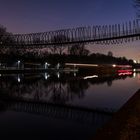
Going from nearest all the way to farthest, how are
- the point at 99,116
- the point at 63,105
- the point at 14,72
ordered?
1. the point at 99,116
2. the point at 63,105
3. the point at 14,72

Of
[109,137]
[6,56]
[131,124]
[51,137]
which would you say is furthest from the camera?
[6,56]

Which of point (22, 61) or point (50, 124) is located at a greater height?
point (22, 61)

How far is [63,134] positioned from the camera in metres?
9.63

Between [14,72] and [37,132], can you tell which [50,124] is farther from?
[14,72]

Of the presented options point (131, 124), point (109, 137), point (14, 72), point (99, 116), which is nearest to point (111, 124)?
Answer: point (131, 124)

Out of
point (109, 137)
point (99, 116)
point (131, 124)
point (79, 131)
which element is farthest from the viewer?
point (99, 116)

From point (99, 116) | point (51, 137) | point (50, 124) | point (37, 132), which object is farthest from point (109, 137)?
point (99, 116)

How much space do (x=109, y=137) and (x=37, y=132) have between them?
151 inches

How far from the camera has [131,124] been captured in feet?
26.1

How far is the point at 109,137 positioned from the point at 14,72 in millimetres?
46847

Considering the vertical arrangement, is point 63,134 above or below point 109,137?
below

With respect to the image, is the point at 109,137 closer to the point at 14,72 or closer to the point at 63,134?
the point at 63,134

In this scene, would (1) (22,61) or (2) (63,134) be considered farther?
(1) (22,61)

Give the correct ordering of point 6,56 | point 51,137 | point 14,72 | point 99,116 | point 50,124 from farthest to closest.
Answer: point 6,56, point 14,72, point 99,116, point 50,124, point 51,137
